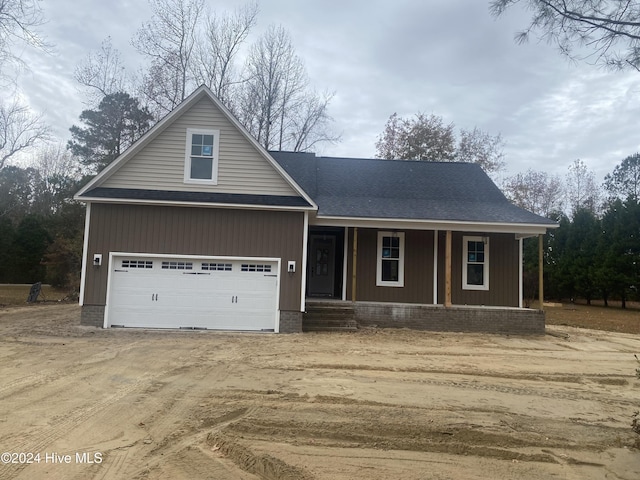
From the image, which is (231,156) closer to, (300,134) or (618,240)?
(300,134)

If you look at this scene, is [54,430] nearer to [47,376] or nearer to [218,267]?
[47,376]

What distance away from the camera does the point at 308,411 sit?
515 centimetres

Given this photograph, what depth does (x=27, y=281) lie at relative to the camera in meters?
34.2

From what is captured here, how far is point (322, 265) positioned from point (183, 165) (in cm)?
578

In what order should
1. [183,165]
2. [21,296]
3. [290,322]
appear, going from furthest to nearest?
[21,296], [183,165], [290,322]

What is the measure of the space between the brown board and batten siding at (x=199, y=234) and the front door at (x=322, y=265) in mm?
3361

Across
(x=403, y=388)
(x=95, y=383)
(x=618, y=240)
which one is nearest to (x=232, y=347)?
(x=95, y=383)

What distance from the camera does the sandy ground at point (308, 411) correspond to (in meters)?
3.76

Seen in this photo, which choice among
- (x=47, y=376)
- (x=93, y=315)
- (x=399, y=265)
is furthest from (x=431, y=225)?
(x=47, y=376)

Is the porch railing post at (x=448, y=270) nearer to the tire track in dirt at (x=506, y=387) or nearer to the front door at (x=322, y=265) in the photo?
the front door at (x=322, y=265)

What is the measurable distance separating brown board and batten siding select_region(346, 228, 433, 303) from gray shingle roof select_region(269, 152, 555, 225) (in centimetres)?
105

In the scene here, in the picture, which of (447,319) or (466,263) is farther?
(466,263)

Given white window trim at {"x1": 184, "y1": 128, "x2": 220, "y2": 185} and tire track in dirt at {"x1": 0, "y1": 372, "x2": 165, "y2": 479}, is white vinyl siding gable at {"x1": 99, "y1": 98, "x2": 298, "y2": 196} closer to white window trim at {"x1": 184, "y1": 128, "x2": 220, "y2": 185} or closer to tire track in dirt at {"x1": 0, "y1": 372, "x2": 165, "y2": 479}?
white window trim at {"x1": 184, "y1": 128, "x2": 220, "y2": 185}

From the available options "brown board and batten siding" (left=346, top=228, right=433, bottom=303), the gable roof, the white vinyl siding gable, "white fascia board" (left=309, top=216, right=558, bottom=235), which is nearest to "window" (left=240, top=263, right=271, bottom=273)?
the gable roof
